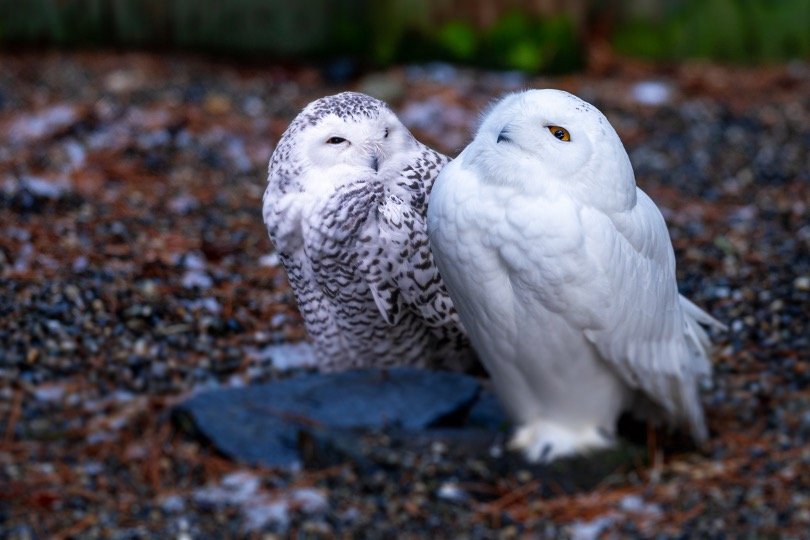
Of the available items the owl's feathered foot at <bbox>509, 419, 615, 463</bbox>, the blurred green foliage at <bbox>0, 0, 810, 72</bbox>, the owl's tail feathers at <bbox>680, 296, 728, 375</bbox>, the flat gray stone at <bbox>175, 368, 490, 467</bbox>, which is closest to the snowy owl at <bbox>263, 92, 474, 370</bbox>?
the flat gray stone at <bbox>175, 368, 490, 467</bbox>

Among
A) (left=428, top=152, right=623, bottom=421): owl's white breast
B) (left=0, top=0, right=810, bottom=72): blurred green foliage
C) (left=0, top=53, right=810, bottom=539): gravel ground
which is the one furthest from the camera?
(left=0, top=0, right=810, bottom=72): blurred green foliage

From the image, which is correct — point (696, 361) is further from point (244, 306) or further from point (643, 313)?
point (244, 306)

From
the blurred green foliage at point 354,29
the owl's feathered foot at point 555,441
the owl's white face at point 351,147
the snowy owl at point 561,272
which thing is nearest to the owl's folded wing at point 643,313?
the snowy owl at point 561,272

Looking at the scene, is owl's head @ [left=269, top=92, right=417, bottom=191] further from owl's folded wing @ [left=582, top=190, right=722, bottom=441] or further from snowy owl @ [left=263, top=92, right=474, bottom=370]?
owl's folded wing @ [left=582, top=190, right=722, bottom=441]

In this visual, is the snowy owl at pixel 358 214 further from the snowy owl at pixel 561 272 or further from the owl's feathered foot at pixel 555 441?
the owl's feathered foot at pixel 555 441

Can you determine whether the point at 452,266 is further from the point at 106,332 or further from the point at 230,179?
the point at 230,179

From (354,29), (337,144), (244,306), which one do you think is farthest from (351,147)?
(354,29)
